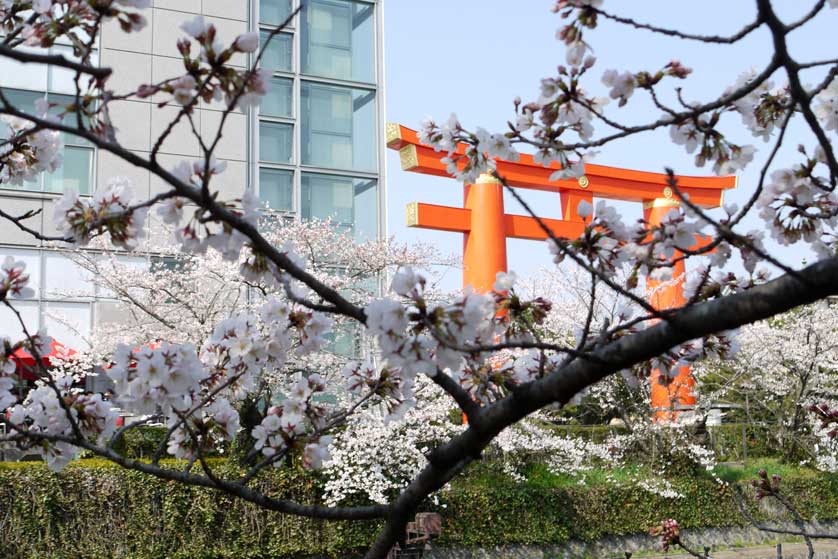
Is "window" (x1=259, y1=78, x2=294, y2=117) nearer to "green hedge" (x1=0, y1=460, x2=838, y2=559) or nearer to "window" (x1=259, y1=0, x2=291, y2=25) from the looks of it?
"window" (x1=259, y1=0, x2=291, y2=25)

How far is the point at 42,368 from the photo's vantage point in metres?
2.10

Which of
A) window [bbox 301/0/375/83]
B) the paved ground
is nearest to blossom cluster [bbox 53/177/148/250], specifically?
the paved ground

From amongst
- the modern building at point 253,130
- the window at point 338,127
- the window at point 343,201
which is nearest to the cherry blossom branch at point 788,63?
Result: the modern building at point 253,130

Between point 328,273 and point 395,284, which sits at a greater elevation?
point 328,273

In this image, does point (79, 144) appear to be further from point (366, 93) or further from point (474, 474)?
point (474, 474)

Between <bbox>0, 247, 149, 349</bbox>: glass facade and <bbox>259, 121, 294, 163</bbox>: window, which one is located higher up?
<bbox>259, 121, 294, 163</bbox>: window

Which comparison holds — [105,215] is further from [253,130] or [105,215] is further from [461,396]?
[253,130]

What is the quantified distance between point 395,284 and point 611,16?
0.88 metres

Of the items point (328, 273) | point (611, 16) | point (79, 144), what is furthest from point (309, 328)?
point (79, 144)

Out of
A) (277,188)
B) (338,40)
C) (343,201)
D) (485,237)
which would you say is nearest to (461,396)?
(485,237)

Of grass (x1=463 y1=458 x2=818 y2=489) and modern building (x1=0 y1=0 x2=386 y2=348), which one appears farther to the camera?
modern building (x1=0 y1=0 x2=386 y2=348)

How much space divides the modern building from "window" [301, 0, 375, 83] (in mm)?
23

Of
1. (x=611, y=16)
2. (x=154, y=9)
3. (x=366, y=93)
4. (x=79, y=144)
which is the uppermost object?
(x=154, y=9)

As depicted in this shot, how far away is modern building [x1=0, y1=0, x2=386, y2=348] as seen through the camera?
620 inches
